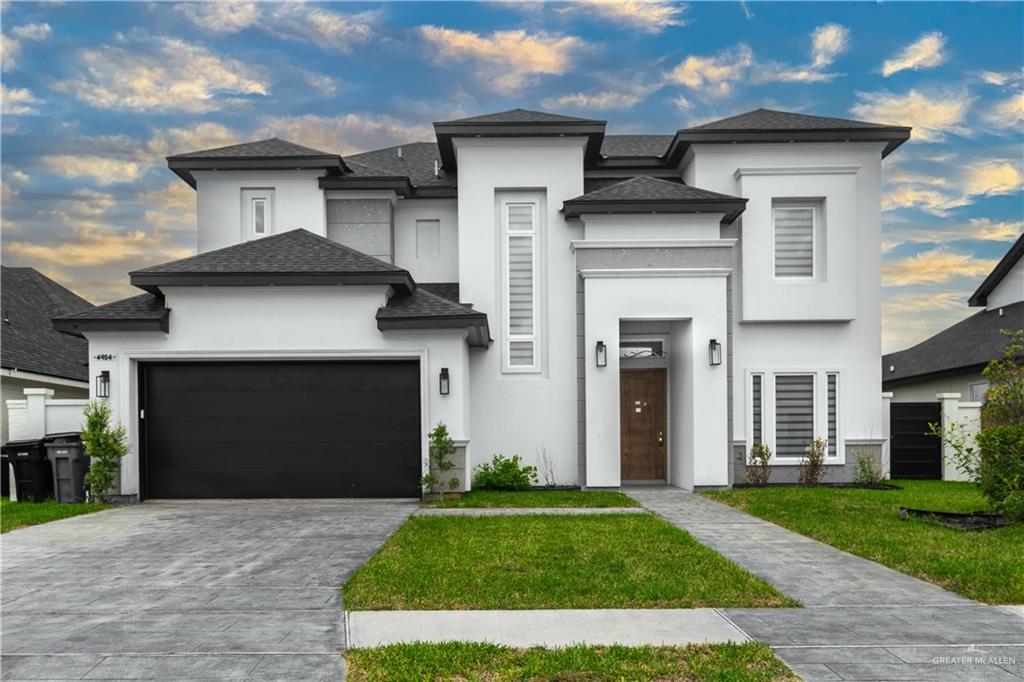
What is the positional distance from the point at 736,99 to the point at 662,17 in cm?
486

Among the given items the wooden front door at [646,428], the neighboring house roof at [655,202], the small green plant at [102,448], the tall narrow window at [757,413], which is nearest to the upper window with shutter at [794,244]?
the neighboring house roof at [655,202]

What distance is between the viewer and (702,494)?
568 inches

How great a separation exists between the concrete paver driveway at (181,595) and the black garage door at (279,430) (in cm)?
196

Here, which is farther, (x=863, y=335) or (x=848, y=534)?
(x=863, y=335)

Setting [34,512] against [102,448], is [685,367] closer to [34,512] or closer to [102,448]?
[102,448]

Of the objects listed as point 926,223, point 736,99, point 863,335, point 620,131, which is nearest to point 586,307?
point 863,335

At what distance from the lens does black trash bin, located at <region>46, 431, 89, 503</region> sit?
1348 centimetres

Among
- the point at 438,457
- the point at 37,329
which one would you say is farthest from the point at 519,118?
the point at 37,329

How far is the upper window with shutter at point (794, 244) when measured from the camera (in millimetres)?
16422

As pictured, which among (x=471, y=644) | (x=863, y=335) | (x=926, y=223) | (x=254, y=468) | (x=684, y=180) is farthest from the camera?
(x=926, y=223)

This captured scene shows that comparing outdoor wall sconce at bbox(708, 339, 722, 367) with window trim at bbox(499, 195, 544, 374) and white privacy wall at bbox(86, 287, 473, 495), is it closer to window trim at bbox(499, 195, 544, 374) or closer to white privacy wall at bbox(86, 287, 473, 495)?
window trim at bbox(499, 195, 544, 374)

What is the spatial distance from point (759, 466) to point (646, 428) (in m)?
2.43

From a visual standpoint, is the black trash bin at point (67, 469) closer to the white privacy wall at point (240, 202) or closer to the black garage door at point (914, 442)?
the white privacy wall at point (240, 202)

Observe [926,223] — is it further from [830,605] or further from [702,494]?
[830,605]
